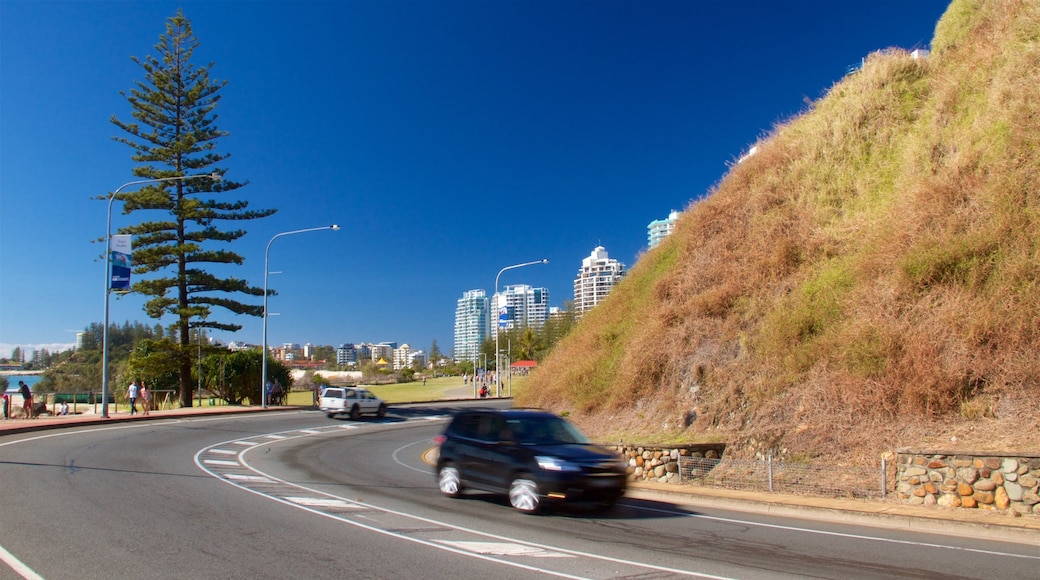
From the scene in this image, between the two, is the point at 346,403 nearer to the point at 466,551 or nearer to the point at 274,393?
the point at 274,393

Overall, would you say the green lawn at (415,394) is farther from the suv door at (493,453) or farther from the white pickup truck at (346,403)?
the suv door at (493,453)

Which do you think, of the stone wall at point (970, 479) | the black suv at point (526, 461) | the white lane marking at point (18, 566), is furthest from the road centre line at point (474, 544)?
the stone wall at point (970, 479)

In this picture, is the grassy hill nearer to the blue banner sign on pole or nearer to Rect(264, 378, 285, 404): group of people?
the blue banner sign on pole

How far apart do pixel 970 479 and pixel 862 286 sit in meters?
7.16

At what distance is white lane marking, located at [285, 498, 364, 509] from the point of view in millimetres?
11499

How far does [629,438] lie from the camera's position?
18719 millimetres

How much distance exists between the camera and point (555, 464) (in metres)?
11.0

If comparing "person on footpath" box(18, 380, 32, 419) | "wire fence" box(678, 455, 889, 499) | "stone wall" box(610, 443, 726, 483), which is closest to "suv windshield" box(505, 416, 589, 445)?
"stone wall" box(610, 443, 726, 483)

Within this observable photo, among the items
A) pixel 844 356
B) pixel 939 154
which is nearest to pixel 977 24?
pixel 939 154

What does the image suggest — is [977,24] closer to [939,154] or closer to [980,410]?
[939,154]

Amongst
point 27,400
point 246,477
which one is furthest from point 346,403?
point 246,477

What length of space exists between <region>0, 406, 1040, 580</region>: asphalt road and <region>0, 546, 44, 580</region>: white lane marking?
0.09 ft

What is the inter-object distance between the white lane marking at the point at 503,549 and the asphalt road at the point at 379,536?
0.08ft

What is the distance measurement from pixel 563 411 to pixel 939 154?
1401 centimetres
